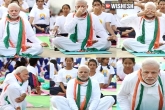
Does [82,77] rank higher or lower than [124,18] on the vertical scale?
lower

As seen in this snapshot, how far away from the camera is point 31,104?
896cm

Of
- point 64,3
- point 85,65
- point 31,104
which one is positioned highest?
point 64,3

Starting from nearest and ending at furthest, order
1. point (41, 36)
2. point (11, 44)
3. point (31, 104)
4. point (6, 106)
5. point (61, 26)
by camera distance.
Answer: point (6, 106)
point (31, 104)
point (11, 44)
point (61, 26)
point (41, 36)

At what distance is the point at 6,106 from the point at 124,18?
285cm

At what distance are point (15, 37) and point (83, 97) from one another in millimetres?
2114

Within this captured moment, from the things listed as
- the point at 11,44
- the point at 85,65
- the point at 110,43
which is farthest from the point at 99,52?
the point at 85,65

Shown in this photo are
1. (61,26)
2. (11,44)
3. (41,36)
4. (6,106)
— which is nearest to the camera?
(6,106)

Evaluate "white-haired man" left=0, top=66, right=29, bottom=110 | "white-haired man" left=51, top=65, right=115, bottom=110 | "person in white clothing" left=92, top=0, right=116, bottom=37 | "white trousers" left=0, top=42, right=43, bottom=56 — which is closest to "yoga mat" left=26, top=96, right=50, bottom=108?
"white-haired man" left=0, top=66, right=29, bottom=110

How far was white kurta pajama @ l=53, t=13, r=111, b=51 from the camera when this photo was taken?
10275mm

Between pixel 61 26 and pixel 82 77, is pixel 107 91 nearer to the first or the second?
pixel 82 77

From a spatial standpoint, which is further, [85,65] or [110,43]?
[110,43]

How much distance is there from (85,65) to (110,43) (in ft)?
7.40

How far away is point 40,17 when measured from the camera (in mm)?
11719

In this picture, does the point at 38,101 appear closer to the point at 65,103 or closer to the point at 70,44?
the point at 65,103
